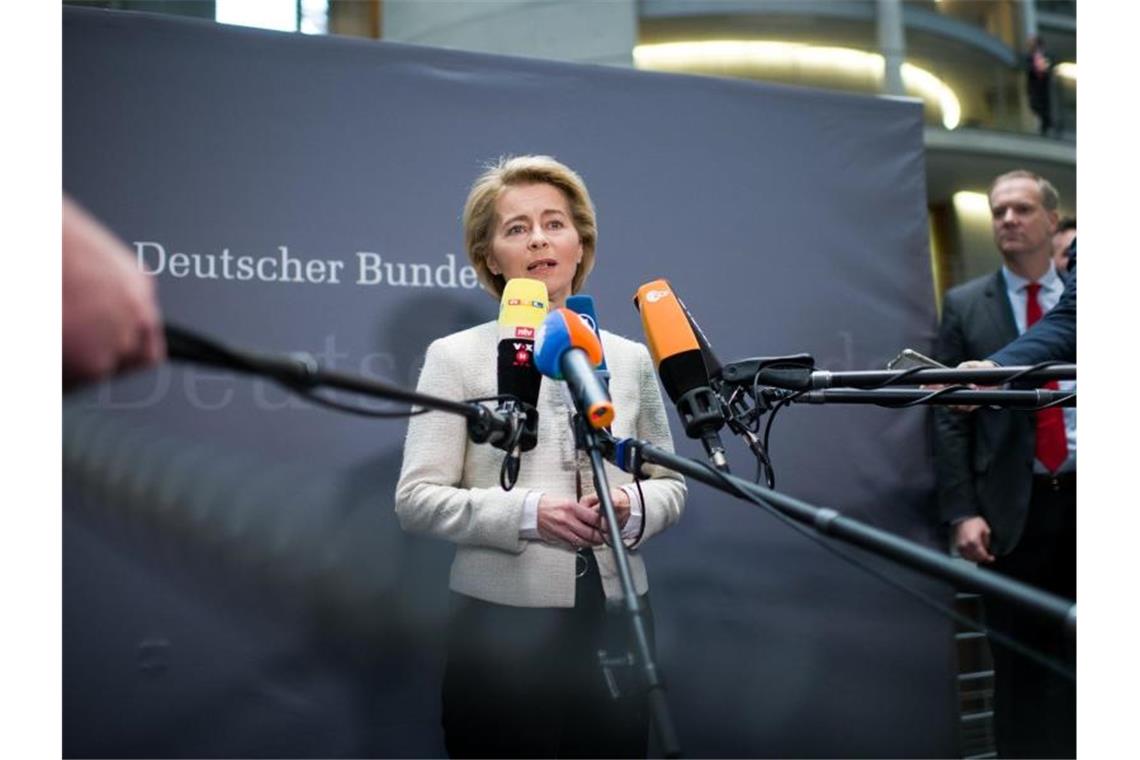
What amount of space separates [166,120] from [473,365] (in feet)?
2.72

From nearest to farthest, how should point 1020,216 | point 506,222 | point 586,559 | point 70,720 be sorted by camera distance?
point 586,559
point 506,222
point 70,720
point 1020,216

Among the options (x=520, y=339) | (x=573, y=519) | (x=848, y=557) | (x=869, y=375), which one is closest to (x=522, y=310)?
(x=520, y=339)

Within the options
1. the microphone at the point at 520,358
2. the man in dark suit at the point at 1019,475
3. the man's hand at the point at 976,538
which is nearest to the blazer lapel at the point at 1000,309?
the man in dark suit at the point at 1019,475

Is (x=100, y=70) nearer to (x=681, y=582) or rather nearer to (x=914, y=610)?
(x=681, y=582)

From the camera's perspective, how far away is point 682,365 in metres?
1.09

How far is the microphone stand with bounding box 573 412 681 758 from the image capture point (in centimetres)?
69

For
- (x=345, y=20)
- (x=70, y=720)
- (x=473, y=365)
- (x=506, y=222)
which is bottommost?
(x=70, y=720)

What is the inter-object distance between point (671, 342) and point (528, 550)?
419mm

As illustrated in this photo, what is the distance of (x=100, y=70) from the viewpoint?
1.69 metres

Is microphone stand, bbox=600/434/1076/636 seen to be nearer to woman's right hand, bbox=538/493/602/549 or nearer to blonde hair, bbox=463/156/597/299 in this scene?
woman's right hand, bbox=538/493/602/549

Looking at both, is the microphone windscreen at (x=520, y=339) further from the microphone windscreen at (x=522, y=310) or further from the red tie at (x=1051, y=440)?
the red tie at (x=1051, y=440)

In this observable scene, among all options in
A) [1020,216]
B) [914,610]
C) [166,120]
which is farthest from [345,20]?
[914,610]

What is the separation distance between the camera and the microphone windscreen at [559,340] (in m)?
0.96

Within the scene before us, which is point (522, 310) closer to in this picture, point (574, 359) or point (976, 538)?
point (574, 359)
